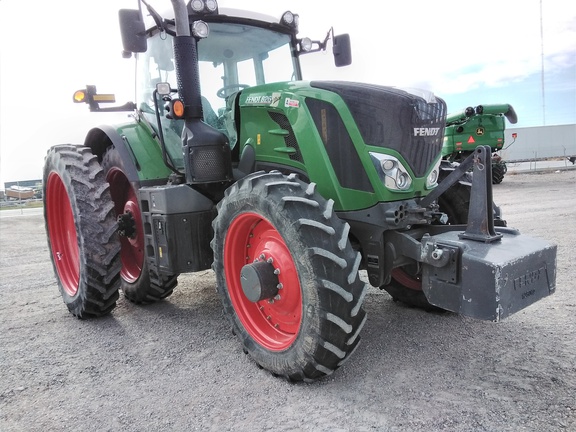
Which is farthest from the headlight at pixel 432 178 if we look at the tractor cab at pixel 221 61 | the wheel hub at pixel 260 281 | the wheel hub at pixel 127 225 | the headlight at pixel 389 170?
the wheel hub at pixel 127 225

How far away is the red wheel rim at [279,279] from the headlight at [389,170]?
2.44 ft

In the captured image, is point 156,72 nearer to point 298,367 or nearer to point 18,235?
point 298,367

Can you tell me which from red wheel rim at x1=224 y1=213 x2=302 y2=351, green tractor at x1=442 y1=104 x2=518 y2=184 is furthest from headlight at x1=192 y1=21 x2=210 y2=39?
green tractor at x1=442 y1=104 x2=518 y2=184

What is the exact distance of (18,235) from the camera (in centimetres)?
1027

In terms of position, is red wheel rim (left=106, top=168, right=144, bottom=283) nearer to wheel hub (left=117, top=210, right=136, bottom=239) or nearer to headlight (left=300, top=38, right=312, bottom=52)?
wheel hub (left=117, top=210, right=136, bottom=239)

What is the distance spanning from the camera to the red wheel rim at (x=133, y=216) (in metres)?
4.35

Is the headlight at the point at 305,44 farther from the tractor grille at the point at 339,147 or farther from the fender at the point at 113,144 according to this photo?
the fender at the point at 113,144

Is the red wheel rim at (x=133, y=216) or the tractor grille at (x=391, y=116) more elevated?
the tractor grille at (x=391, y=116)

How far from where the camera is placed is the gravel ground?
7.86 ft

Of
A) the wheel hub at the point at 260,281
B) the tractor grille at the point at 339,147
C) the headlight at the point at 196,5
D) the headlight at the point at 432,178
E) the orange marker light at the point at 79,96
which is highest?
the headlight at the point at 196,5

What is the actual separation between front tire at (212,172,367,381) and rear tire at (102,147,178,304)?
116 cm

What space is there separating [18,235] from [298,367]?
965cm

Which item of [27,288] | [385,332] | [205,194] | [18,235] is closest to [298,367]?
[385,332]

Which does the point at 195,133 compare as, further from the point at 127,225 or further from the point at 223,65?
the point at 127,225
